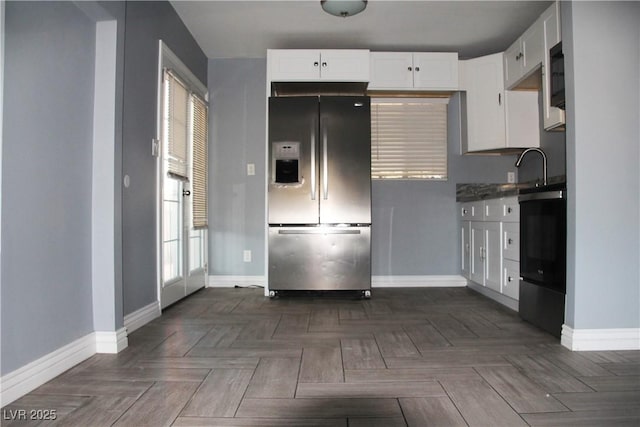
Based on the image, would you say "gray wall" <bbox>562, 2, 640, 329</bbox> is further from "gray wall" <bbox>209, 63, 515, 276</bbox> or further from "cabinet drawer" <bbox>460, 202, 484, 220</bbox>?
"gray wall" <bbox>209, 63, 515, 276</bbox>

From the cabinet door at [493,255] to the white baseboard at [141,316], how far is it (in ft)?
8.43

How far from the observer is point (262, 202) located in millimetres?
3760

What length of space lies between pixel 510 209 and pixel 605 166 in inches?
31.1

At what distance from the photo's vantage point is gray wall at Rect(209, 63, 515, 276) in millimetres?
3766

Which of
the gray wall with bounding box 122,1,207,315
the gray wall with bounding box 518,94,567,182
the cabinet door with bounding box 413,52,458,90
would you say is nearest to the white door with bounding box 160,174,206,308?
the gray wall with bounding box 122,1,207,315

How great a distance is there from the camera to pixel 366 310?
9.25ft

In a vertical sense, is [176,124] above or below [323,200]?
above

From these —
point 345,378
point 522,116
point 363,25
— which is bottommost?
point 345,378

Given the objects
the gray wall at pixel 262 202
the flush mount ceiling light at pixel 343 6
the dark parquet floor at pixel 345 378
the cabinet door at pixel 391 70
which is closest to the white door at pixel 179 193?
the gray wall at pixel 262 202

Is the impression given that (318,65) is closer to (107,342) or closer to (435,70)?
(435,70)

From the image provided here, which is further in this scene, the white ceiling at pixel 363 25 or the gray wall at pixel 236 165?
the gray wall at pixel 236 165

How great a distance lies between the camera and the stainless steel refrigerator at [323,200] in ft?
10.4

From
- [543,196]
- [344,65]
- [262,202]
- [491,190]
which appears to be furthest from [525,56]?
[262,202]

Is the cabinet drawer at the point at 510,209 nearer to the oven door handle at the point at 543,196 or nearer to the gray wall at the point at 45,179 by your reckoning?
the oven door handle at the point at 543,196
